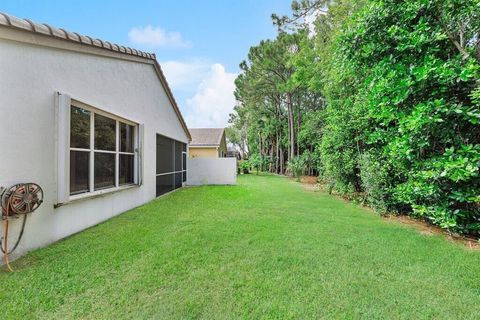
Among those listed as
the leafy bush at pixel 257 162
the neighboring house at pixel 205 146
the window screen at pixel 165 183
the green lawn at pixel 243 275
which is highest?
the neighboring house at pixel 205 146

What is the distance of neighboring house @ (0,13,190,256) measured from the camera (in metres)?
3.18

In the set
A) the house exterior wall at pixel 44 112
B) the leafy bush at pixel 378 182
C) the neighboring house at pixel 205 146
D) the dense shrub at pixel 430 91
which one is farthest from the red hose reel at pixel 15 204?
the neighboring house at pixel 205 146

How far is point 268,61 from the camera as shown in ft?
63.8

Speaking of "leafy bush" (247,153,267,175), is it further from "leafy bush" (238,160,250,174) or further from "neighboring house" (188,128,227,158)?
"neighboring house" (188,128,227,158)

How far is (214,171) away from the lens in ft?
45.9

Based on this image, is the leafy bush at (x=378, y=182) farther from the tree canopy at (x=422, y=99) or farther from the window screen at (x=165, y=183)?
the window screen at (x=165, y=183)

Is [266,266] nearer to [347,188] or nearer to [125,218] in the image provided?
[125,218]

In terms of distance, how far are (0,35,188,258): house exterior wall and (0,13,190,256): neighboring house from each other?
0.5 inches

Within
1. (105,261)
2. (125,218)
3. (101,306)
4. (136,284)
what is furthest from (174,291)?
Result: (125,218)

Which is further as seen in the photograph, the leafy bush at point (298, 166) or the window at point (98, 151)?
the leafy bush at point (298, 166)

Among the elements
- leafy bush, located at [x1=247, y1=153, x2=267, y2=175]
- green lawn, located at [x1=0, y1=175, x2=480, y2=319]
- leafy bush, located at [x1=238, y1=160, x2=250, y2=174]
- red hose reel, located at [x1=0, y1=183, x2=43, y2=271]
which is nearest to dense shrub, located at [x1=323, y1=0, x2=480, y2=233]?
green lawn, located at [x1=0, y1=175, x2=480, y2=319]

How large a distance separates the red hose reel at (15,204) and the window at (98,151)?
1.06 m

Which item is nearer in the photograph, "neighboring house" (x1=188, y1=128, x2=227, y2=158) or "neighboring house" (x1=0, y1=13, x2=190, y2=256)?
"neighboring house" (x1=0, y1=13, x2=190, y2=256)

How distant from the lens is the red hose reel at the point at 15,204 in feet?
9.76
